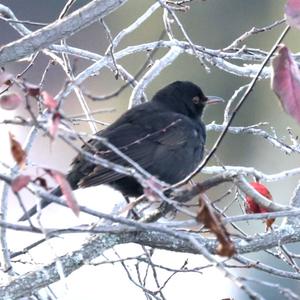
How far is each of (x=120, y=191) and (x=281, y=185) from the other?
14.9m

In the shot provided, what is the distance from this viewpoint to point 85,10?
4.80m

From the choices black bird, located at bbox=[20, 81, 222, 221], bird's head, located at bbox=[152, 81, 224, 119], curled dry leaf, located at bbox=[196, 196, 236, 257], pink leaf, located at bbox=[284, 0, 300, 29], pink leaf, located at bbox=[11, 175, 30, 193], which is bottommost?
curled dry leaf, located at bbox=[196, 196, 236, 257]

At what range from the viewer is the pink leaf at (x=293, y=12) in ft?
11.4


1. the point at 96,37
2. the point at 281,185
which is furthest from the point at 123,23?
the point at 281,185

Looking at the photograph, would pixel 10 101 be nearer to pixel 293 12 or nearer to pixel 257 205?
pixel 293 12

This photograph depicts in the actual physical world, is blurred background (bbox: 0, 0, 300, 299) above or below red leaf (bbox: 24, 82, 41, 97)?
above

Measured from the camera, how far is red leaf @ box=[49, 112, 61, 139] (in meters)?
3.34

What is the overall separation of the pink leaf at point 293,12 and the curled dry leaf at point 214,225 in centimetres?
67

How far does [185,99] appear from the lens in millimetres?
7207

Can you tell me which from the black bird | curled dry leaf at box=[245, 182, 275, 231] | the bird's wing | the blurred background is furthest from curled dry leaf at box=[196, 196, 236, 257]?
the blurred background

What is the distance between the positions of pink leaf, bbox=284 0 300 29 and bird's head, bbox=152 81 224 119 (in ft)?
11.8

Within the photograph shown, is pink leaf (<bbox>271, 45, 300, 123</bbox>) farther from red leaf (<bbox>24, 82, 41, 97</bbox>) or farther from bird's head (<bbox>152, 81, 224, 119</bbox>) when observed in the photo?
bird's head (<bbox>152, 81, 224, 119</bbox>)

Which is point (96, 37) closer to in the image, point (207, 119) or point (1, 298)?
point (207, 119)

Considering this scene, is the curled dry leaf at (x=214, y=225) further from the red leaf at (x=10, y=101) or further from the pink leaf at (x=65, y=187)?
the red leaf at (x=10, y=101)
